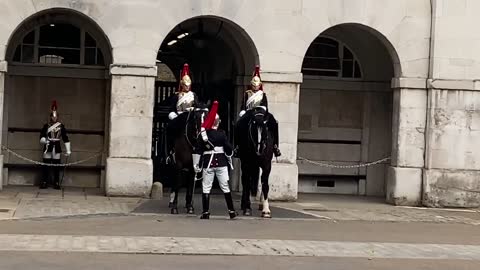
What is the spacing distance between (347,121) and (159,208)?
6957 mm

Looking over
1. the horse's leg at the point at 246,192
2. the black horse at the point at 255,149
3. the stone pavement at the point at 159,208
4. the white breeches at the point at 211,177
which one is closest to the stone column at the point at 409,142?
the stone pavement at the point at 159,208

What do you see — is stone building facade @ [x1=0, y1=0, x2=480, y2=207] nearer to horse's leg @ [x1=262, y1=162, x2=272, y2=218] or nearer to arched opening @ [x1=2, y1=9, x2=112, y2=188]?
arched opening @ [x1=2, y1=9, x2=112, y2=188]

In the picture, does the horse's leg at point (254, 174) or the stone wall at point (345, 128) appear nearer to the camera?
the horse's leg at point (254, 174)

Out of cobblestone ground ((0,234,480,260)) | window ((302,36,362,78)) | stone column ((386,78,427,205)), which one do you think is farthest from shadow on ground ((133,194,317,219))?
window ((302,36,362,78))

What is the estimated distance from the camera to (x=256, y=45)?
17.5 m

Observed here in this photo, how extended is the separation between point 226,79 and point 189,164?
678 cm

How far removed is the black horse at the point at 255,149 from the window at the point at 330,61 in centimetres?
619

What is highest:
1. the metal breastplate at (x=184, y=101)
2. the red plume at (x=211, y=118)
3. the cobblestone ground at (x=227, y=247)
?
the metal breastplate at (x=184, y=101)

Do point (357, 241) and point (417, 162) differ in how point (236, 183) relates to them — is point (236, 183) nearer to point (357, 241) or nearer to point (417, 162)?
point (417, 162)

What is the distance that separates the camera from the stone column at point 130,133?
1694cm

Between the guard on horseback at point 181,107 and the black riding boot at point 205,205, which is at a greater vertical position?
the guard on horseback at point 181,107

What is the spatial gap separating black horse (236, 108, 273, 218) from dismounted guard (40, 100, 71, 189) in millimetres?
5304

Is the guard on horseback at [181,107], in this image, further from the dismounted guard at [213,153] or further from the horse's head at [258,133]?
the horse's head at [258,133]

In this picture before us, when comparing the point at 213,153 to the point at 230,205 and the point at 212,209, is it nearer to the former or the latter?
the point at 230,205
